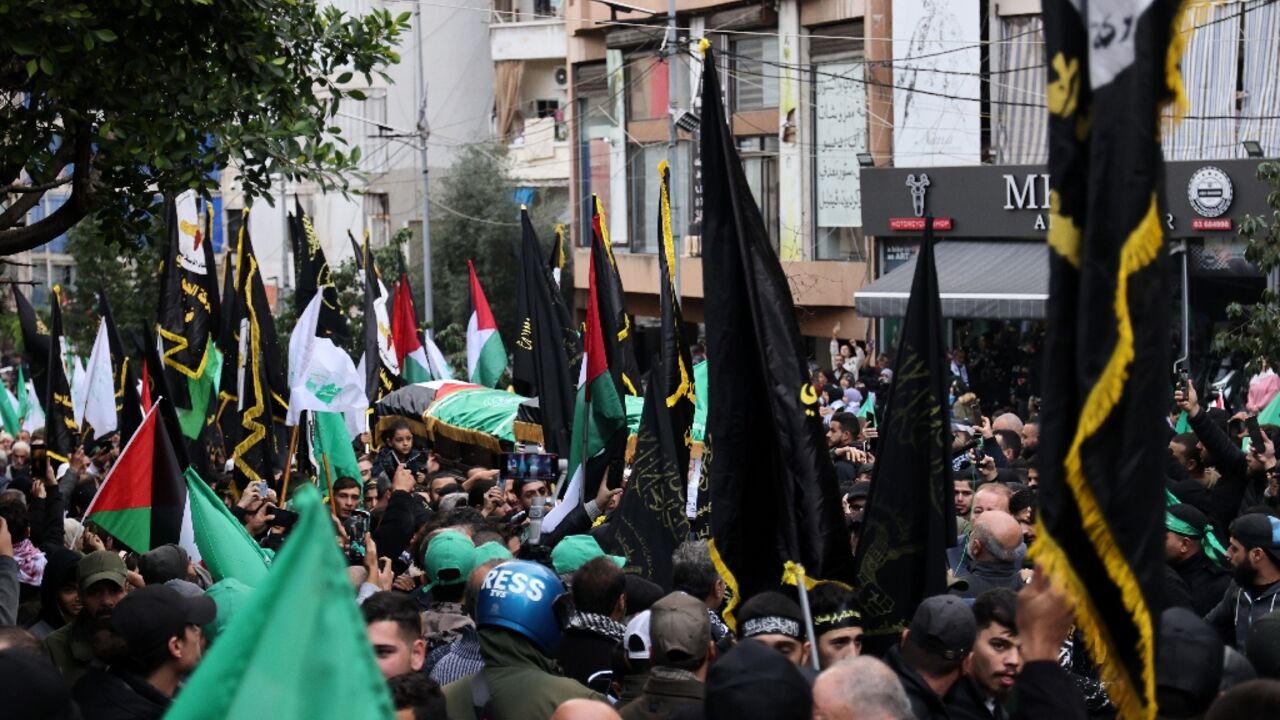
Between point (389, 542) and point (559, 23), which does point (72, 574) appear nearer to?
point (389, 542)

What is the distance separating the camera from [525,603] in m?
5.84

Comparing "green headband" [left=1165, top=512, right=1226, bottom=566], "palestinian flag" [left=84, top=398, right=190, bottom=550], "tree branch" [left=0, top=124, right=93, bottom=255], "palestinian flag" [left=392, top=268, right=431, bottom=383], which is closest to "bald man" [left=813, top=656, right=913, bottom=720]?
Answer: "green headband" [left=1165, top=512, right=1226, bottom=566]

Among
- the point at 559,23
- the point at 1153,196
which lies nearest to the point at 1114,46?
the point at 1153,196

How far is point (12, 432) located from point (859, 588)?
16.1 m

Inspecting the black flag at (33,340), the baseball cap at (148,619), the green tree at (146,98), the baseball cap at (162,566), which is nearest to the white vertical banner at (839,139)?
the black flag at (33,340)

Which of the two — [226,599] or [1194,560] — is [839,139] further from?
[226,599]

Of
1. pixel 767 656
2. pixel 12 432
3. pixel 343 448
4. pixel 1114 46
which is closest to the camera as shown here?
pixel 1114 46

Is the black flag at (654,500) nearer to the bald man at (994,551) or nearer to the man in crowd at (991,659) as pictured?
the bald man at (994,551)

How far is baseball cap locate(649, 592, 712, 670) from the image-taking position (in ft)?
17.7

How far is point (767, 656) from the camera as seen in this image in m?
4.26

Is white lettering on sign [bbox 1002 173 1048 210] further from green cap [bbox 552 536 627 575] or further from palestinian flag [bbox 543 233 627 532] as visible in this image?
green cap [bbox 552 536 627 575]

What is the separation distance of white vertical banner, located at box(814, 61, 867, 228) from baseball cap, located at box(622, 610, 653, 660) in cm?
A: 2775

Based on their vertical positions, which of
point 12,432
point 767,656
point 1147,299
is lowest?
point 12,432

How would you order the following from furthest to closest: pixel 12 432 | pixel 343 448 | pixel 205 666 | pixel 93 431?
pixel 12 432 < pixel 93 431 < pixel 343 448 < pixel 205 666
